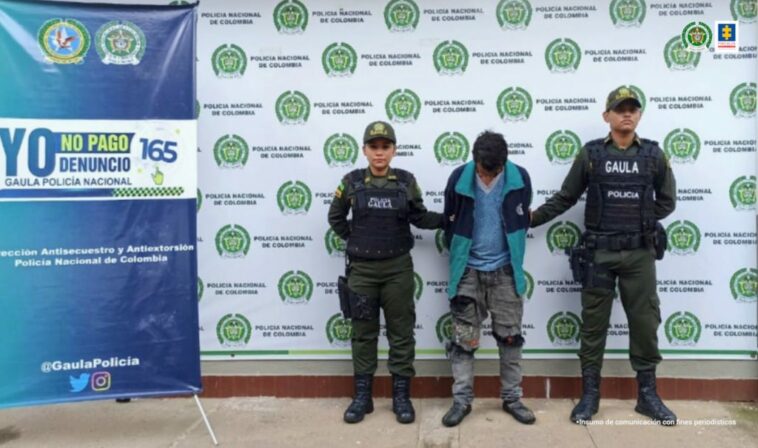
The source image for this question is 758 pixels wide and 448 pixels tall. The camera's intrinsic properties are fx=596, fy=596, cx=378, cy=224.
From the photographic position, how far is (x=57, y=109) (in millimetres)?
3488

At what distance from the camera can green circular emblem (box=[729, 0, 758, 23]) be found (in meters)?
4.20

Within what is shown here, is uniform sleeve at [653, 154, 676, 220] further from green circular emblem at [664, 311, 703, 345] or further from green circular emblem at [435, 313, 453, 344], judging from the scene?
green circular emblem at [435, 313, 453, 344]

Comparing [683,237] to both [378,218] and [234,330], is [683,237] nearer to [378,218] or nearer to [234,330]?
[378,218]

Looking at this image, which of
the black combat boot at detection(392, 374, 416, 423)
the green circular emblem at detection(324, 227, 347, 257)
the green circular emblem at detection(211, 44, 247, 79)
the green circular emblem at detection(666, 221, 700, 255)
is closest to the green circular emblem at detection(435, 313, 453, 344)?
the black combat boot at detection(392, 374, 416, 423)

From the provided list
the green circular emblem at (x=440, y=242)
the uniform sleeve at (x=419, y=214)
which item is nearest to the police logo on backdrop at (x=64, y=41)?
the uniform sleeve at (x=419, y=214)

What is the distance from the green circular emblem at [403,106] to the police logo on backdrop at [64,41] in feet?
6.56

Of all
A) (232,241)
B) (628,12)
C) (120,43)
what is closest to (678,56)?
(628,12)

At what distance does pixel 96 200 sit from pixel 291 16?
193cm

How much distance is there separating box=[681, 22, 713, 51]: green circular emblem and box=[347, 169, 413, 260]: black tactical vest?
228 centimetres

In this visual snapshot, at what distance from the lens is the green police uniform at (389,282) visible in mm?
4070

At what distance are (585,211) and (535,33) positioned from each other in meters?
1.33

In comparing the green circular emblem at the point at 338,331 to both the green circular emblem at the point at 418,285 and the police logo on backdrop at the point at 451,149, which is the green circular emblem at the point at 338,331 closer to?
the green circular emblem at the point at 418,285

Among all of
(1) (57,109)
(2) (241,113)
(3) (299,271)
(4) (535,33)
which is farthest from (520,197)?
(1) (57,109)

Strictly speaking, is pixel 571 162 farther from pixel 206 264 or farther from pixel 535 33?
pixel 206 264
